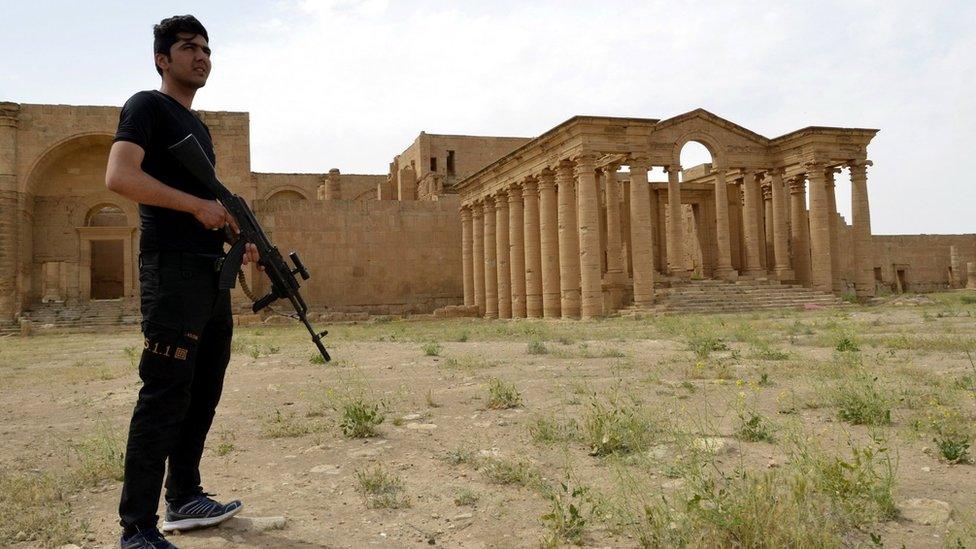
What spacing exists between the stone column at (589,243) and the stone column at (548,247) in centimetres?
238

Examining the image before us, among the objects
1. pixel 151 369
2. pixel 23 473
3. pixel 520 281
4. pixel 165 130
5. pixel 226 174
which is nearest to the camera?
pixel 151 369

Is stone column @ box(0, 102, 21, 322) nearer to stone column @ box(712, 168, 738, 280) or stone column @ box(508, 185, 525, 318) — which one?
stone column @ box(508, 185, 525, 318)

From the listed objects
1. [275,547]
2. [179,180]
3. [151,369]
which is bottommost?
[275,547]

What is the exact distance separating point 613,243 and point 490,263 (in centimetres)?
637

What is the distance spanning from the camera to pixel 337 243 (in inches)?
1256

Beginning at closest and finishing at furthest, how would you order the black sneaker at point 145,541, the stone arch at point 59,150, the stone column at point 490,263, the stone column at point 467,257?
the black sneaker at point 145,541
the stone arch at point 59,150
the stone column at point 490,263
the stone column at point 467,257

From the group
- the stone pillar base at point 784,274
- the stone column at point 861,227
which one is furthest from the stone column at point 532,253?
the stone column at point 861,227

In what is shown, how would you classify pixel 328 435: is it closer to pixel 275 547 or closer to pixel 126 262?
pixel 275 547

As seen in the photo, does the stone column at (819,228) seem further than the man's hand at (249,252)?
Yes

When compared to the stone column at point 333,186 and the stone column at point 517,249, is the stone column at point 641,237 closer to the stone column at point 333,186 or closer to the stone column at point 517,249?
the stone column at point 517,249

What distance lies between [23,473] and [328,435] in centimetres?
214

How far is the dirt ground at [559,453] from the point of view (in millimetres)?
3208

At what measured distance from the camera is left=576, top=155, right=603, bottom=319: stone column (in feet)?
72.0

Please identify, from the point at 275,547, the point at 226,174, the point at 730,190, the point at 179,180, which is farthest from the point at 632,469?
the point at 730,190
